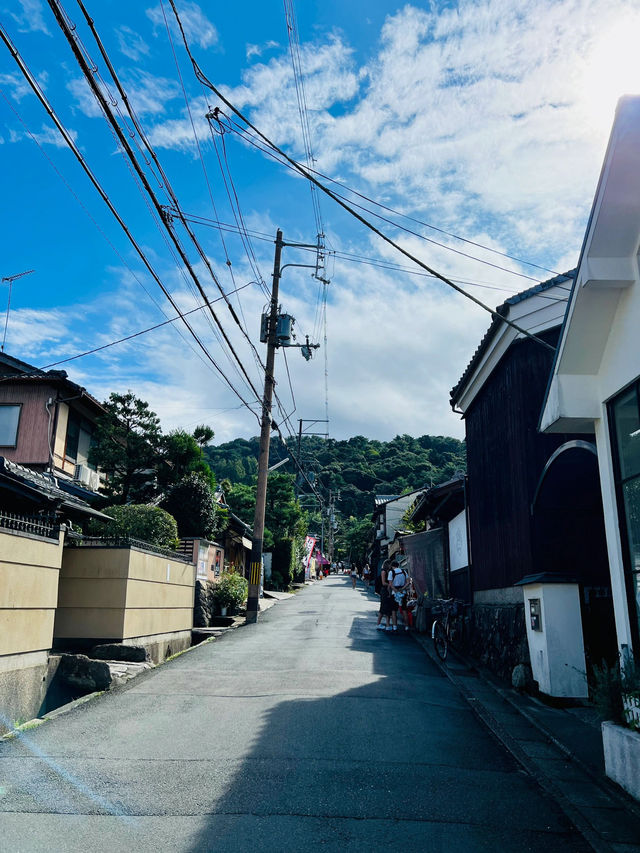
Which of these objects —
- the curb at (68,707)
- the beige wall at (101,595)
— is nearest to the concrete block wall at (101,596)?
the beige wall at (101,595)

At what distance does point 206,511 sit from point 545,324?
42.3 feet

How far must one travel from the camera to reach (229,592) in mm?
21312

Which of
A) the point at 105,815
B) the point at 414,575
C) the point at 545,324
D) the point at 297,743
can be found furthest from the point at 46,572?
the point at 414,575

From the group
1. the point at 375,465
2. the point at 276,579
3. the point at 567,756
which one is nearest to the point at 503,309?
the point at 567,756

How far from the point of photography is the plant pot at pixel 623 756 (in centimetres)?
530

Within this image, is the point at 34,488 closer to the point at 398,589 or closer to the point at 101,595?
the point at 101,595

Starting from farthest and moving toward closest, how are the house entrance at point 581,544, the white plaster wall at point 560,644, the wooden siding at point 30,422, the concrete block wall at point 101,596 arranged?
the wooden siding at point 30,422
the concrete block wall at point 101,596
the house entrance at point 581,544
the white plaster wall at point 560,644

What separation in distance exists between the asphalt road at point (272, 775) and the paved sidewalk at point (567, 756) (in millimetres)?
187

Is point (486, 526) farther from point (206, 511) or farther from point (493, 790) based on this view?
point (206, 511)

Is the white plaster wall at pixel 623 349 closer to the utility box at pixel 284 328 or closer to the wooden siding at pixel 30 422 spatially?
the utility box at pixel 284 328

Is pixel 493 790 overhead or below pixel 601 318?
below

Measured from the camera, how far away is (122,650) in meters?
11.4

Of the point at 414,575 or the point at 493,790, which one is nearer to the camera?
the point at 493,790

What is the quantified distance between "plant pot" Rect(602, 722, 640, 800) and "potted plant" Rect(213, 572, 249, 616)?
16.4 metres
